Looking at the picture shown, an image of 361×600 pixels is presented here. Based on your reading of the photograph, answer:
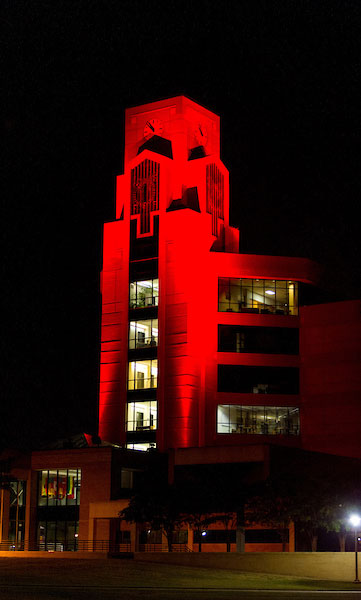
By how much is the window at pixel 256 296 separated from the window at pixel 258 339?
6.32ft

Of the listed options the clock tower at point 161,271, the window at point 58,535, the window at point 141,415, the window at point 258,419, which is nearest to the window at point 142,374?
the clock tower at point 161,271

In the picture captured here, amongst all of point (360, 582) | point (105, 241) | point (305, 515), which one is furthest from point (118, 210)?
point (360, 582)

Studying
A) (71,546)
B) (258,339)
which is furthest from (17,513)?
(258,339)

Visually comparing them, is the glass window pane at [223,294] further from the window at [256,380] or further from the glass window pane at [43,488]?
the glass window pane at [43,488]

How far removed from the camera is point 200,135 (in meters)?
96.2

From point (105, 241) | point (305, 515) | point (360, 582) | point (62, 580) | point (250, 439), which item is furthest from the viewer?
point (105, 241)

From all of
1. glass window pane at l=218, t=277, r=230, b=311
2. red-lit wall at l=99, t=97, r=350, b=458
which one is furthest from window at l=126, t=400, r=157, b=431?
glass window pane at l=218, t=277, r=230, b=311

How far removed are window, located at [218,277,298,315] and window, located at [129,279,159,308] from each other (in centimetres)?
622

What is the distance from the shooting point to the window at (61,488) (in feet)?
257

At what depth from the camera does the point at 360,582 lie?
2154 inches

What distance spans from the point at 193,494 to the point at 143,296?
28541mm

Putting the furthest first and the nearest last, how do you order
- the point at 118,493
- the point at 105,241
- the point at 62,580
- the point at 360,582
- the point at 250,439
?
the point at 105,241, the point at 250,439, the point at 118,493, the point at 360,582, the point at 62,580

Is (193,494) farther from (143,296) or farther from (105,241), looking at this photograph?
(105,241)

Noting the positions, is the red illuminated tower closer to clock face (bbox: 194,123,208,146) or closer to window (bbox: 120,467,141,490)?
clock face (bbox: 194,123,208,146)
